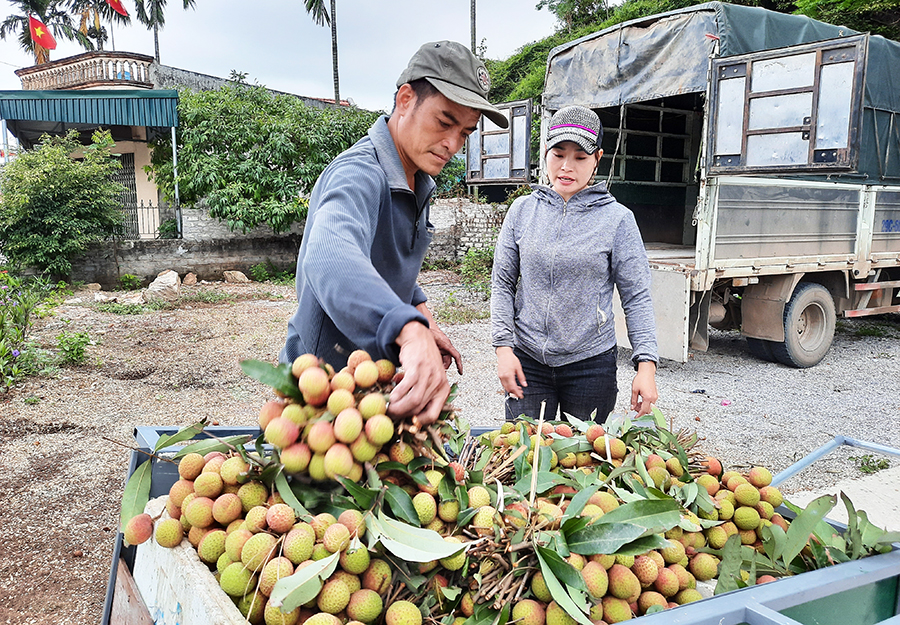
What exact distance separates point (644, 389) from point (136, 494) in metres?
1.69

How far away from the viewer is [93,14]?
3167 cm

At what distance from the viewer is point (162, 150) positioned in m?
13.2

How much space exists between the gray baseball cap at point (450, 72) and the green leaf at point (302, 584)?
3.26 ft

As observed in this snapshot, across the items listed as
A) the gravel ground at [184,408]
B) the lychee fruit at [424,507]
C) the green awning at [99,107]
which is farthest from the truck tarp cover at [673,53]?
the green awning at [99,107]

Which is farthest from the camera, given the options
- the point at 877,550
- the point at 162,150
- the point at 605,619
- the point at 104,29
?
the point at 104,29

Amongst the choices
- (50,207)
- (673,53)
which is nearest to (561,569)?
(673,53)

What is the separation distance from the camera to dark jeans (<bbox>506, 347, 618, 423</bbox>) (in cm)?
243

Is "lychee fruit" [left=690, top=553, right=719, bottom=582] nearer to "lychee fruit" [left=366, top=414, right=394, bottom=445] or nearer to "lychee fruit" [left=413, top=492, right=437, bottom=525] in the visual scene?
"lychee fruit" [left=413, top=492, right=437, bottom=525]

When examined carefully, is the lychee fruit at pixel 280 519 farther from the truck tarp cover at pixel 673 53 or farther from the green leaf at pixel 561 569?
the truck tarp cover at pixel 673 53

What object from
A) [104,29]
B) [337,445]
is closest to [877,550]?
[337,445]

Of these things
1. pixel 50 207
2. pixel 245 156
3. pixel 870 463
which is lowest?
pixel 870 463

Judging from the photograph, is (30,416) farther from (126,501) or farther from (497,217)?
(497,217)

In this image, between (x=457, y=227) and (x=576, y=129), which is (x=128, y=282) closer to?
(x=457, y=227)

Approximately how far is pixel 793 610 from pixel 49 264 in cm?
1177
